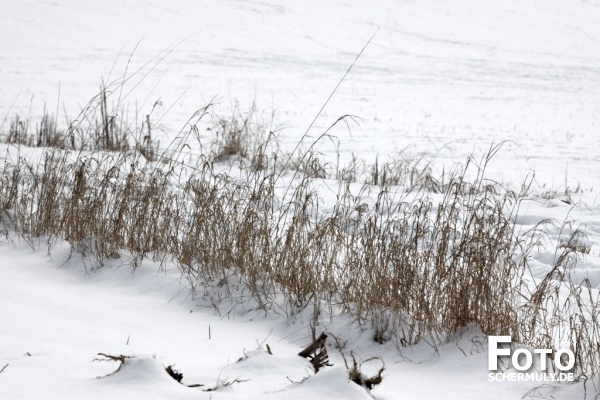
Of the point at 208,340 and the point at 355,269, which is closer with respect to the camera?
the point at 208,340

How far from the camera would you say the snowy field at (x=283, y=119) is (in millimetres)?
2639

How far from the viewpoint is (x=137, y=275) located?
3898 mm

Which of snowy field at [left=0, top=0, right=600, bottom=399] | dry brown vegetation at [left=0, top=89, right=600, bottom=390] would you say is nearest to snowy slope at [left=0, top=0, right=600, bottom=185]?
snowy field at [left=0, top=0, right=600, bottom=399]

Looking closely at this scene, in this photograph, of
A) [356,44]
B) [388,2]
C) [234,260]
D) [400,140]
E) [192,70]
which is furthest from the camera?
[388,2]

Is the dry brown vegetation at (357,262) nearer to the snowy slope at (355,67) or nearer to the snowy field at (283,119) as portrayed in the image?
the snowy field at (283,119)

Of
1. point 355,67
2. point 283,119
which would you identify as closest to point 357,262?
point 283,119

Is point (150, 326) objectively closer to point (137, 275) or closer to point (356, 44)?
point (137, 275)

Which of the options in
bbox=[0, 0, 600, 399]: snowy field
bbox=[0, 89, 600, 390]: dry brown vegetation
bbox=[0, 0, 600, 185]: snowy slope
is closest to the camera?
bbox=[0, 0, 600, 399]: snowy field

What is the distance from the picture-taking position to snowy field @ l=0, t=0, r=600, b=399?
2.64 meters

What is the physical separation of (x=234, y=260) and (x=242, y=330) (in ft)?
1.78

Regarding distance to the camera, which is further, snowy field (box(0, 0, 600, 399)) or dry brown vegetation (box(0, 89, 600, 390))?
dry brown vegetation (box(0, 89, 600, 390))

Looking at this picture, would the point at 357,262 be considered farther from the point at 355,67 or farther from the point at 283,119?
the point at 355,67

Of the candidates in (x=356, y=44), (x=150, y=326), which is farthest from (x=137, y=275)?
(x=356, y=44)

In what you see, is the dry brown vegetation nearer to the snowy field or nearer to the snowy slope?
the snowy field
